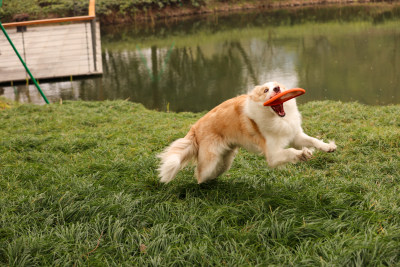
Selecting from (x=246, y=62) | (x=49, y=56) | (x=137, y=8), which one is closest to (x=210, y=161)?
(x=246, y=62)

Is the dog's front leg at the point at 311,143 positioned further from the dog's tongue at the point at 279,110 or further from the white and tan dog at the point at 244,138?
the dog's tongue at the point at 279,110

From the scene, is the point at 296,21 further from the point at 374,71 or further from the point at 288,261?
the point at 288,261

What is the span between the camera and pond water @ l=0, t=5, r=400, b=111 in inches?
506

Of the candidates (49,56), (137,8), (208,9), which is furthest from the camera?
(208,9)

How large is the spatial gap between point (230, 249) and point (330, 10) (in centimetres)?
3211

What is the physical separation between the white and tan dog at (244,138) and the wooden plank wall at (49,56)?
9912 mm

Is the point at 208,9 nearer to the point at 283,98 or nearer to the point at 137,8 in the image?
the point at 137,8

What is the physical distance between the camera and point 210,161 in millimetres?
4121

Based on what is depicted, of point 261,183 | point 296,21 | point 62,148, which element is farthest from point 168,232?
point 296,21

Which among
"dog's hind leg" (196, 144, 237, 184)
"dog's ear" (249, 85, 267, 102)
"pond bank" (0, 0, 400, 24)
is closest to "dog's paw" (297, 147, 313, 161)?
"dog's ear" (249, 85, 267, 102)

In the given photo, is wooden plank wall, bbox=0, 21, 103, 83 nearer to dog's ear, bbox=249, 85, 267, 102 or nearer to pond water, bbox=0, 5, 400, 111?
pond water, bbox=0, 5, 400, 111

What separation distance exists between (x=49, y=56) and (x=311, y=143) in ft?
50.3

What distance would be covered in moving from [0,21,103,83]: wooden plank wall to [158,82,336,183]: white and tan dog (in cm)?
991

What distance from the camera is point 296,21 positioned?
27641 millimetres
